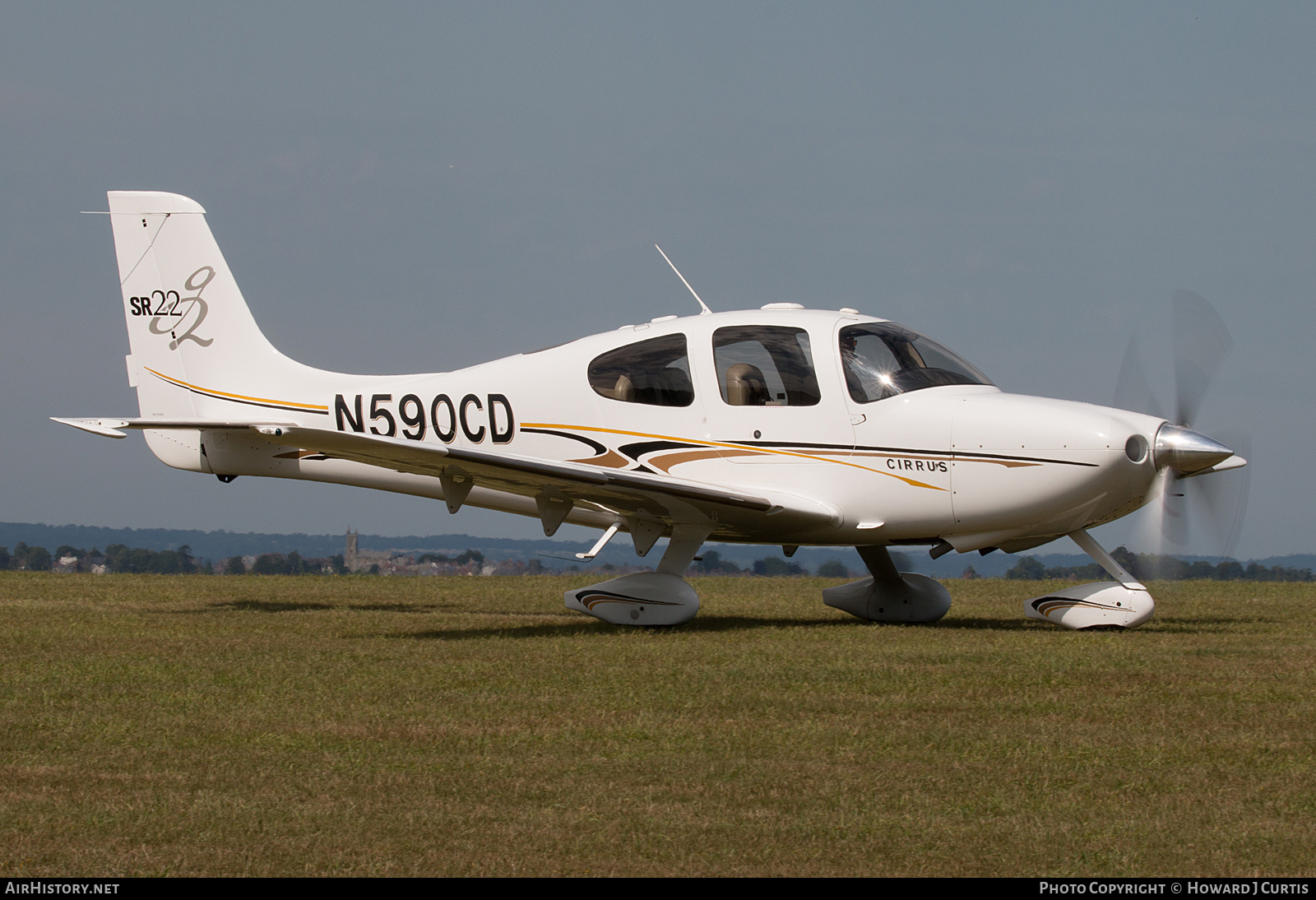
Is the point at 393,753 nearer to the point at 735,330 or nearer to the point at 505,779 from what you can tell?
the point at 505,779

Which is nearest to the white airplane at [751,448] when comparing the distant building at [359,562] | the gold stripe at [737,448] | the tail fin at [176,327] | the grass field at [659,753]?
the gold stripe at [737,448]

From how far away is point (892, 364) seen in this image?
10898 mm

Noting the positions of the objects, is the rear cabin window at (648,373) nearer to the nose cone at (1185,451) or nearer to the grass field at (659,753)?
the grass field at (659,753)

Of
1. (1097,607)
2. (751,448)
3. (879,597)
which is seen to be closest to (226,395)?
(751,448)

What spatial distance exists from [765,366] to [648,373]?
107 cm

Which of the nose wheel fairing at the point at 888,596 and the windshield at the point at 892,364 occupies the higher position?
the windshield at the point at 892,364

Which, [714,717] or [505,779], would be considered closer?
[505,779]

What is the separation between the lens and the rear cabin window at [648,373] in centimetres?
1148

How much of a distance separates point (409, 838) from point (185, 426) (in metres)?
7.77

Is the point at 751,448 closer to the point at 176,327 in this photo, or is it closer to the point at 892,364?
the point at 892,364

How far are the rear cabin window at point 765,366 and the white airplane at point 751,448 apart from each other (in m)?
0.02
